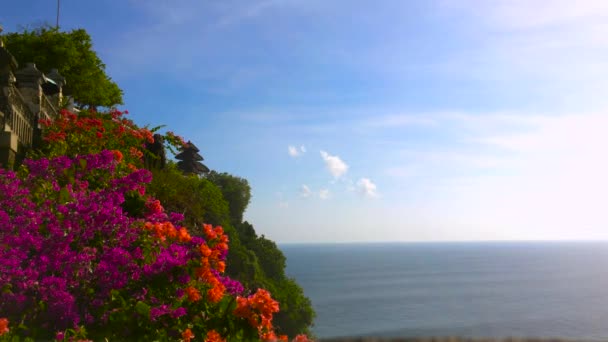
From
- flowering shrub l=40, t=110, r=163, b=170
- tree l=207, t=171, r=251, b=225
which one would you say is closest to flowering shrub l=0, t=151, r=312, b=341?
flowering shrub l=40, t=110, r=163, b=170

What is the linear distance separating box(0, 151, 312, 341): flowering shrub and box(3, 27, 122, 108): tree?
103 ft

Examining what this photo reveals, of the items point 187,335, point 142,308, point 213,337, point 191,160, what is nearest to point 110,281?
point 142,308

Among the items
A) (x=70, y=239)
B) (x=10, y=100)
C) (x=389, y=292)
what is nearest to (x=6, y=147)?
(x=10, y=100)

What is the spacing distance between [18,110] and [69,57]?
22.8 m

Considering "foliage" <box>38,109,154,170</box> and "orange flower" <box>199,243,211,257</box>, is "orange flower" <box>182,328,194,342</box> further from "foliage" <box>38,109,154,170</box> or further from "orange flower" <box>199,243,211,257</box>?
"foliage" <box>38,109,154,170</box>

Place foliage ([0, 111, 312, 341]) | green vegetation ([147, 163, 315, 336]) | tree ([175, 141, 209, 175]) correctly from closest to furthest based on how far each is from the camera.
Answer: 1. foliage ([0, 111, 312, 341])
2. green vegetation ([147, 163, 315, 336])
3. tree ([175, 141, 209, 175])

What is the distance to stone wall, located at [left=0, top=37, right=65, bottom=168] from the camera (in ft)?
46.0

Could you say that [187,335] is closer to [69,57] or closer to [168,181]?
[168,181]

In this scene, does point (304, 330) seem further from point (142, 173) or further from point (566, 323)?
point (566, 323)

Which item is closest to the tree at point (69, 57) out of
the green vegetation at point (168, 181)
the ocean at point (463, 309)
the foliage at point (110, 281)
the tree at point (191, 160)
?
the green vegetation at point (168, 181)

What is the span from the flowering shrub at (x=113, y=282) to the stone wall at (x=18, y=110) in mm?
7040

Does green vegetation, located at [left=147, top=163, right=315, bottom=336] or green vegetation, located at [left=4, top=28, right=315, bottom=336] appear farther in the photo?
green vegetation, located at [left=147, top=163, right=315, bottom=336]

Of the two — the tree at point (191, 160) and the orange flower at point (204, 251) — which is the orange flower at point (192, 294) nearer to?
the orange flower at point (204, 251)

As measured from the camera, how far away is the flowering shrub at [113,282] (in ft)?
19.5
